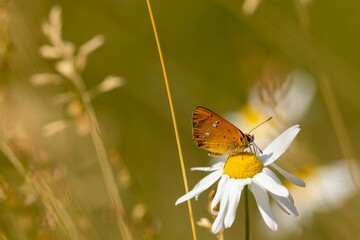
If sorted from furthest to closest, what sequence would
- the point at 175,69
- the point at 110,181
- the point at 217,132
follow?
1. the point at 175,69
2. the point at 110,181
3. the point at 217,132

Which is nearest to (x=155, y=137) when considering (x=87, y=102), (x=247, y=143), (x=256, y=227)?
(x=256, y=227)

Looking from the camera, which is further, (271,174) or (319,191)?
(319,191)

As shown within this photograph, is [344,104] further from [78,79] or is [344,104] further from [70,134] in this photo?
[78,79]

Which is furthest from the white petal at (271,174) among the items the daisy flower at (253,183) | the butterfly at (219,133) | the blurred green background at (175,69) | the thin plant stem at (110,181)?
the blurred green background at (175,69)

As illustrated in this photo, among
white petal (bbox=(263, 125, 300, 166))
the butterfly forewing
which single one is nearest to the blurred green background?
the butterfly forewing

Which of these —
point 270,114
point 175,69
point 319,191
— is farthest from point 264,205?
point 175,69

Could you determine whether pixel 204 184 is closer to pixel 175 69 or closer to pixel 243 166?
pixel 243 166

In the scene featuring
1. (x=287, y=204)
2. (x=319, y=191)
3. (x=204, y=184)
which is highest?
(x=319, y=191)
